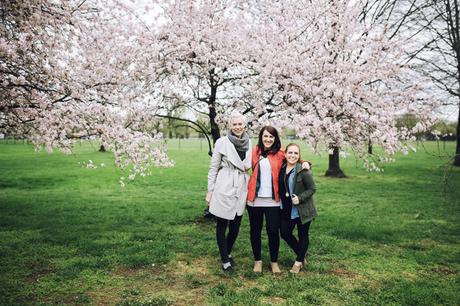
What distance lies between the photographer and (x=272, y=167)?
5203 mm

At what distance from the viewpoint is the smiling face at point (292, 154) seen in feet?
17.4

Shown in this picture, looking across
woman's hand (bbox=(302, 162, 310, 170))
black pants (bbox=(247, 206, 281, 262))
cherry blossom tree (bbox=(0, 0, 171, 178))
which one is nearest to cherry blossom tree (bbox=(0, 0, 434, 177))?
cherry blossom tree (bbox=(0, 0, 171, 178))

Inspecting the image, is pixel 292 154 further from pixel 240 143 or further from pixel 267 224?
pixel 267 224

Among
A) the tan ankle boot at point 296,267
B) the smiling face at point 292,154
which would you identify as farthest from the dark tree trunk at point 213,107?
the tan ankle boot at point 296,267

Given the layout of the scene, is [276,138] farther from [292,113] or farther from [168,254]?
[168,254]

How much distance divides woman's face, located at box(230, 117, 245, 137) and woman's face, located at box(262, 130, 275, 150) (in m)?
0.33

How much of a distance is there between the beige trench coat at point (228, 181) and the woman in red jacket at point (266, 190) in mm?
120

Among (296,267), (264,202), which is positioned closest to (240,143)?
(264,202)

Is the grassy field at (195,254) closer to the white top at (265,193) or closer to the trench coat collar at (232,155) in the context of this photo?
the white top at (265,193)

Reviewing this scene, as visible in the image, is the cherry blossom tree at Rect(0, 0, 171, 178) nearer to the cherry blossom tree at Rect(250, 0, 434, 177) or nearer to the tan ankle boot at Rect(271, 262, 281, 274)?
the cherry blossom tree at Rect(250, 0, 434, 177)

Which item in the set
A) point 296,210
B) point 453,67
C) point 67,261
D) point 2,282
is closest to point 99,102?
point 67,261

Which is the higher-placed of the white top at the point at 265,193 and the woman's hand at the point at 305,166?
the woman's hand at the point at 305,166

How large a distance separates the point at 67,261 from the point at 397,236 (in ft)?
20.8

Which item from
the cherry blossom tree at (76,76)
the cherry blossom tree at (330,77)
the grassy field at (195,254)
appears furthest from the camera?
the cherry blossom tree at (330,77)
